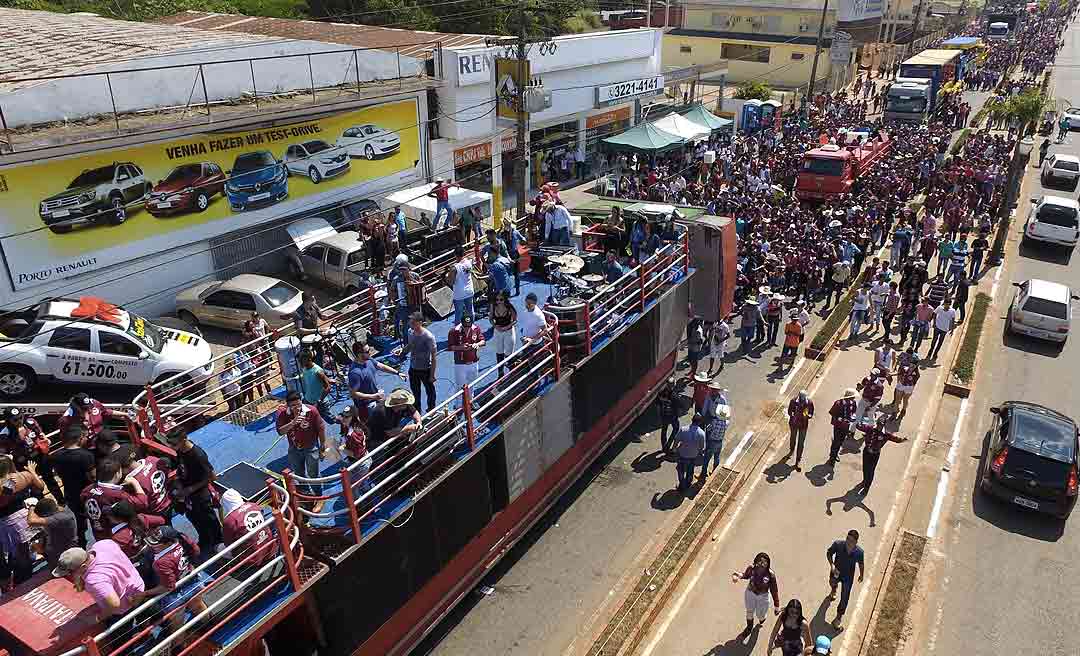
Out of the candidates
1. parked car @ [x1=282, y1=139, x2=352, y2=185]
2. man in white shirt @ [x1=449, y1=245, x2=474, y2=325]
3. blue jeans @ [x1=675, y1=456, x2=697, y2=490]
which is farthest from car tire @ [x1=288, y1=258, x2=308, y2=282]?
blue jeans @ [x1=675, y1=456, x2=697, y2=490]

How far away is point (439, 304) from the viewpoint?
40.8 ft

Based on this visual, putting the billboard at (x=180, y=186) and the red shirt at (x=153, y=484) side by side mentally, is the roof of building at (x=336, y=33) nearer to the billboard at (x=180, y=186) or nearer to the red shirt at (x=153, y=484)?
the billboard at (x=180, y=186)

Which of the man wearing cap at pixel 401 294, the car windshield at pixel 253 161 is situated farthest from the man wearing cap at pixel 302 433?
the car windshield at pixel 253 161

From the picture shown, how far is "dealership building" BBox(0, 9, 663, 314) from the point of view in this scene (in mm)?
16406

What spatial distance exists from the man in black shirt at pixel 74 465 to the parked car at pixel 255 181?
13.3m

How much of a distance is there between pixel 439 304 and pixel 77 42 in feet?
69.3

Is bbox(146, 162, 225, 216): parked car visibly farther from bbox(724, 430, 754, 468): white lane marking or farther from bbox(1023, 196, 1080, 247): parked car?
bbox(1023, 196, 1080, 247): parked car

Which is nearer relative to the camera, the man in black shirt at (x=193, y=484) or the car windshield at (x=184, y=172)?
the man in black shirt at (x=193, y=484)

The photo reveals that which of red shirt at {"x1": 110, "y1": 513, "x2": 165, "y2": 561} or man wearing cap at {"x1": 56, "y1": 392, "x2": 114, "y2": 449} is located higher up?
red shirt at {"x1": 110, "y1": 513, "x2": 165, "y2": 561}

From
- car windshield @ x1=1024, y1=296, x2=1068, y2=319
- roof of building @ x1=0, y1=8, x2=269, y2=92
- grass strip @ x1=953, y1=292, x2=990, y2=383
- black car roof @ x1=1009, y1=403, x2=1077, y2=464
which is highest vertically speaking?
roof of building @ x1=0, y1=8, x2=269, y2=92

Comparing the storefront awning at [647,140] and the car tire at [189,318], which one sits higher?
the storefront awning at [647,140]

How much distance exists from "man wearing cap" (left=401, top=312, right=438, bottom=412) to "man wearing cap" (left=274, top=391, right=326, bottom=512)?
1745 millimetres

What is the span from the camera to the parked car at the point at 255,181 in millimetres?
19828

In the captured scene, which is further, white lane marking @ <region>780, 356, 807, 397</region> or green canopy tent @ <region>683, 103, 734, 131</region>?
green canopy tent @ <region>683, 103, 734, 131</region>
